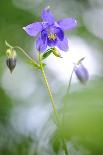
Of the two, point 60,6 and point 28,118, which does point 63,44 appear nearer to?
point 28,118

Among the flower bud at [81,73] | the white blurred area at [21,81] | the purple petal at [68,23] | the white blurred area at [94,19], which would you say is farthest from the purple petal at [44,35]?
the white blurred area at [94,19]

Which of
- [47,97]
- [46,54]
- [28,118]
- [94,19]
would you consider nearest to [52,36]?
Answer: [46,54]

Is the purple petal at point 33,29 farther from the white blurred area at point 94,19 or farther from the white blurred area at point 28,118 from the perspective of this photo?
the white blurred area at point 94,19

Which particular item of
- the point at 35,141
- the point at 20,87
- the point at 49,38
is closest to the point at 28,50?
the point at 20,87

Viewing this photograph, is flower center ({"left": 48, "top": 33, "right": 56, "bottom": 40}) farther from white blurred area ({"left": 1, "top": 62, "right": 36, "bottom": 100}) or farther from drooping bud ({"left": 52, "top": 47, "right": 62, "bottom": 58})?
white blurred area ({"left": 1, "top": 62, "right": 36, "bottom": 100})

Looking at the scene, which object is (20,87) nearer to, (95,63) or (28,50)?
(28,50)

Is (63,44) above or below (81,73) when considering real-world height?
above
